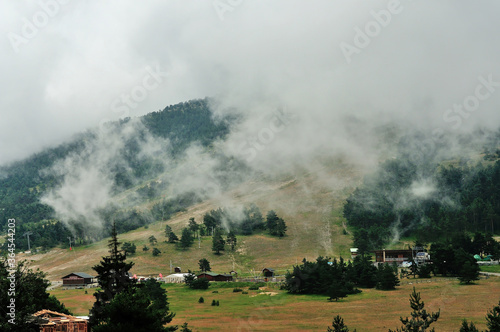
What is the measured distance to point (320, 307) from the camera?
83562 mm

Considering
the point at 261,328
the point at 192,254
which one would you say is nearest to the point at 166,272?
the point at 192,254

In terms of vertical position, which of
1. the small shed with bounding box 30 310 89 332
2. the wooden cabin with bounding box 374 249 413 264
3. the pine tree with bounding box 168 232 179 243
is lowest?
the wooden cabin with bounding box 374 249 413 264

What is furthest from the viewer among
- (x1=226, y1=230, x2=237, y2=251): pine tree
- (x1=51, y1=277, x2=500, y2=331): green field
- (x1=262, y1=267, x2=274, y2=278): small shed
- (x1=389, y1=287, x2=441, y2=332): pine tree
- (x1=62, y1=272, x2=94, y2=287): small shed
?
(x1=226, y1=230, x2=237, y2=251): pine tree

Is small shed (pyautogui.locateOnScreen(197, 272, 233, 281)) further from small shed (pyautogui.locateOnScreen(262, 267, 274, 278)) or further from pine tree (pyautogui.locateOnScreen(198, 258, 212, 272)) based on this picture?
small shed (pyautogui.locateOnScreen(262, 267, 274, 278))

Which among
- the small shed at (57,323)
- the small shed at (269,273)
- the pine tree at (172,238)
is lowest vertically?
the small shed at (269,273)

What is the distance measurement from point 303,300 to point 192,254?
83181mm

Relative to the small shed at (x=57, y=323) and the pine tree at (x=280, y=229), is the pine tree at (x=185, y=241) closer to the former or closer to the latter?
the pine tree at (x=280, y=229)

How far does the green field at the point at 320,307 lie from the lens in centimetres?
6588

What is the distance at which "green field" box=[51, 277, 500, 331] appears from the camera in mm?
65875

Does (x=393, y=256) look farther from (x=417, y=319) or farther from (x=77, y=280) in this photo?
(x=417, y=319)

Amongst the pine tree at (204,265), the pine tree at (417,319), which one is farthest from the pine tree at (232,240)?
the pine tree at (417,319)

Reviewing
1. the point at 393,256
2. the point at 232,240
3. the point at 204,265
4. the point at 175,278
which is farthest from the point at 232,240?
the point at 393,256

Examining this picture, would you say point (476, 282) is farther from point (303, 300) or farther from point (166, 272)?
point (166, 272)

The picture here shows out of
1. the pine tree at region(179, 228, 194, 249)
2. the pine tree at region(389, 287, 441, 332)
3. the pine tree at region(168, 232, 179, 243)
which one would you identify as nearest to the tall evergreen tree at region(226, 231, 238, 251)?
the pine tree at region(179, 228, 194, 249)
